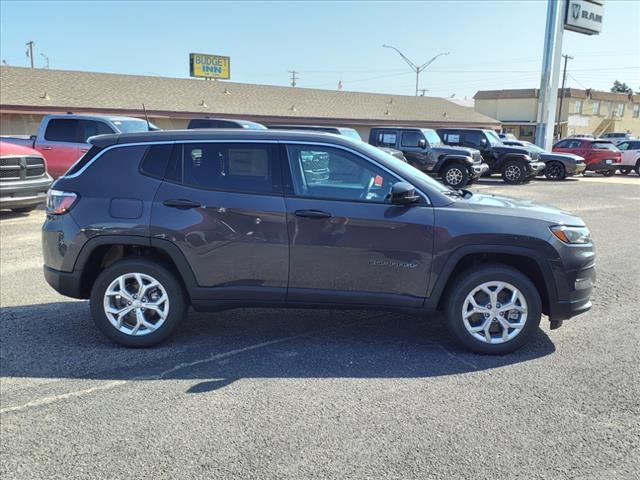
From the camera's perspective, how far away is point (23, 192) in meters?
9.80

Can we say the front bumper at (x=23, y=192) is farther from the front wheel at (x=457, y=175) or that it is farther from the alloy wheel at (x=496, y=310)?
the front wheel at (x=457, y=175)

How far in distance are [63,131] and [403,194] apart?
11167 millimetres

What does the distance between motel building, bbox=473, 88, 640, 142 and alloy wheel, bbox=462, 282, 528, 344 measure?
54.5 metres

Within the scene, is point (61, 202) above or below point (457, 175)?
above

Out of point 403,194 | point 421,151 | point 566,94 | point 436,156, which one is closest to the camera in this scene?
point 403,194

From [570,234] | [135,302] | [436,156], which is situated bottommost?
[135,302]

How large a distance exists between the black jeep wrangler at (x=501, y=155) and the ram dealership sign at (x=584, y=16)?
12521 millimetres

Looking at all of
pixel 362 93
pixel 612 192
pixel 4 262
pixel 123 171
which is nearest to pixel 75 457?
pixel 123 171

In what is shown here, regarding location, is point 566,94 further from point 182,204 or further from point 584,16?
point 182,204

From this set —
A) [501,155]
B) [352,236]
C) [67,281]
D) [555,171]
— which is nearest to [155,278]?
[67,281]

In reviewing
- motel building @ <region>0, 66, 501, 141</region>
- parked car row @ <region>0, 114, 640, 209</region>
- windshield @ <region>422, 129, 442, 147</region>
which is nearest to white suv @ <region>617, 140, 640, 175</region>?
parked car row @ <region>0, 114, 640, 209</region>

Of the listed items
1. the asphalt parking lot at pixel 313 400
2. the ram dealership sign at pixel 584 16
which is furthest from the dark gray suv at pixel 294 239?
the ram dealership sign at pixel 584 16

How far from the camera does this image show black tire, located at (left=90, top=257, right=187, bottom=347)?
14.3 feet

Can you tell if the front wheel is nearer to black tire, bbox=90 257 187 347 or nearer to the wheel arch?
the wheel arch
